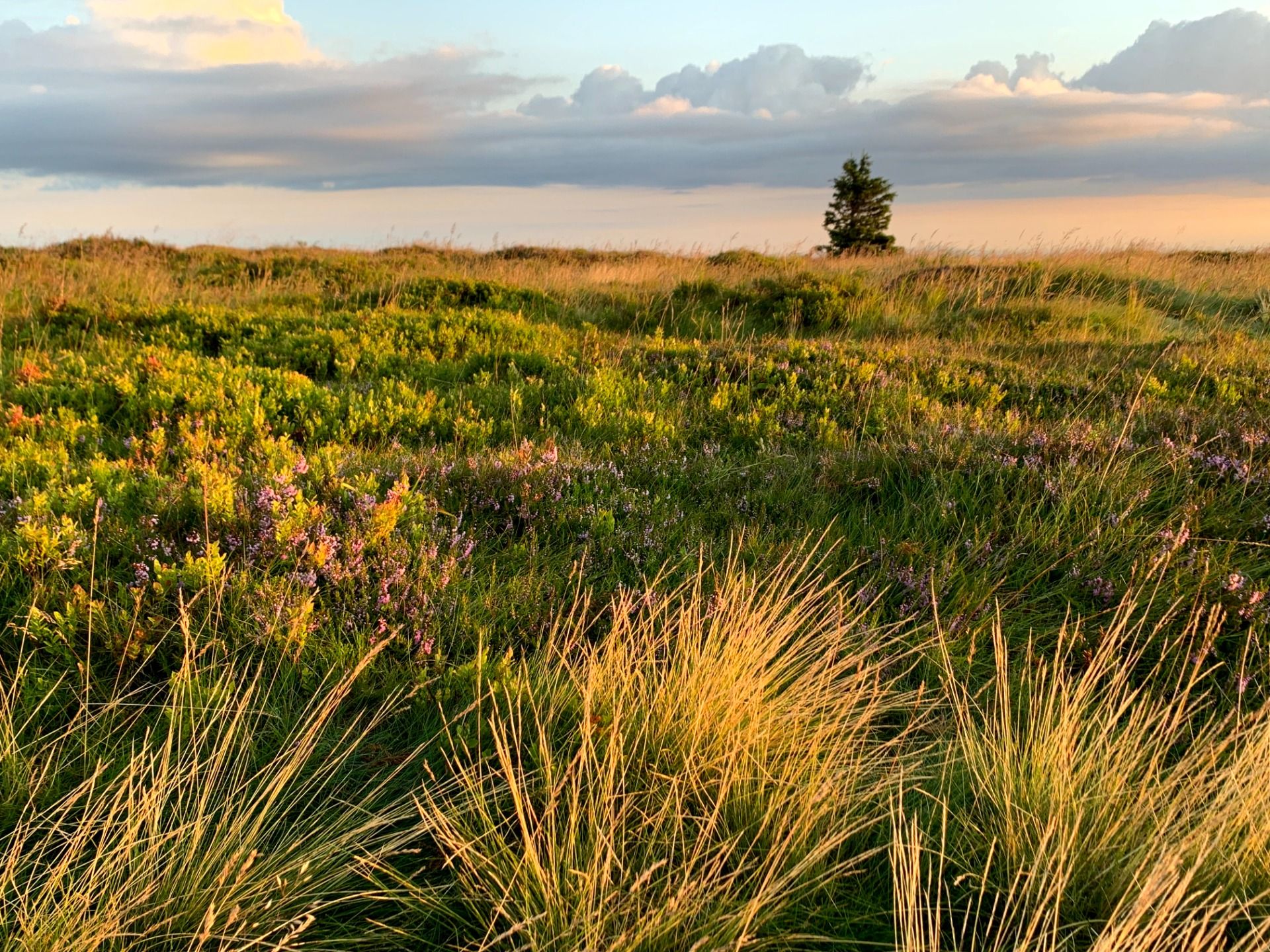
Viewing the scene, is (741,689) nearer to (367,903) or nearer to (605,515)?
(367,903)

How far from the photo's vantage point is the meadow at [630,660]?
2043mm

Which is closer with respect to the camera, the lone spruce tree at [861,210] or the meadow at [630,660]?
the meadow at [630,660]

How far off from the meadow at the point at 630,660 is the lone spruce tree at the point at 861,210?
27.9 m

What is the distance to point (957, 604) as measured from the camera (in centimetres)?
366

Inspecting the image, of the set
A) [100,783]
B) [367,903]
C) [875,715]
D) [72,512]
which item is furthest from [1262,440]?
[72,512]

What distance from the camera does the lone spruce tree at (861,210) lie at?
32.9 m

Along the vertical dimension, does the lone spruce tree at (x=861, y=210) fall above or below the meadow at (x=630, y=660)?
above

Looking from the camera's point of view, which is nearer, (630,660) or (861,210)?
(630,660)

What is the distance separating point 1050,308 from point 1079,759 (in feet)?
36.6

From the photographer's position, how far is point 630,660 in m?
2.61

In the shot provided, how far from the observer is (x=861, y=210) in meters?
33.4

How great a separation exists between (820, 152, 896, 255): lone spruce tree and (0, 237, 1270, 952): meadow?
27.9 metres

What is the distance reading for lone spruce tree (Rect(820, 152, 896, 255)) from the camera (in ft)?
108

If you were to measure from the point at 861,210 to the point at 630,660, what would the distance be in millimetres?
34374
